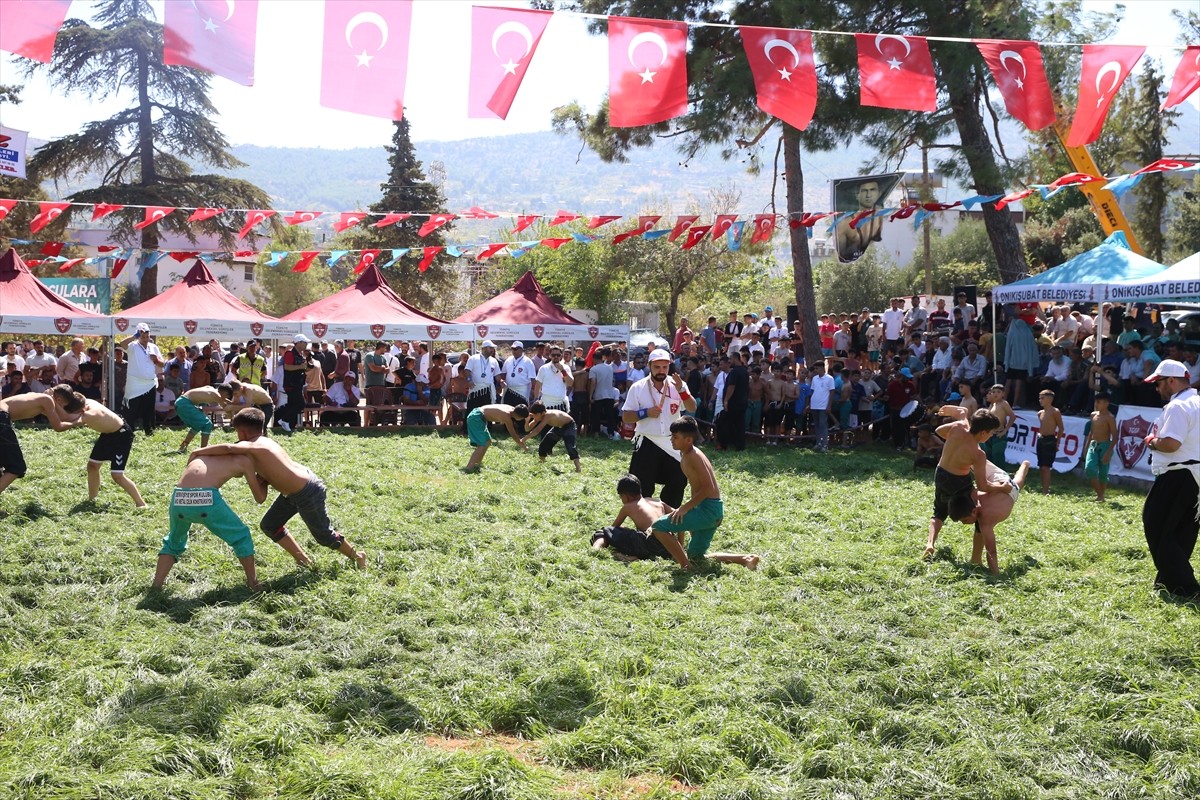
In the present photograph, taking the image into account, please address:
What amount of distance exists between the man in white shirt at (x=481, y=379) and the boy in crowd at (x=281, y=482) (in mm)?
12233

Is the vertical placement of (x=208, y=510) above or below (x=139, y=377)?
below

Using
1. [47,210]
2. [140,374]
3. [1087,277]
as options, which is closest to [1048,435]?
[1087,277]

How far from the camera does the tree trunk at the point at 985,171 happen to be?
19.1m

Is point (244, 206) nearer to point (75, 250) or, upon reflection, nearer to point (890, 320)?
point (75, 250)

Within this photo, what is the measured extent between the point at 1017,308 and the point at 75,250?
34119mm

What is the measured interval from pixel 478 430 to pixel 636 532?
536 cm

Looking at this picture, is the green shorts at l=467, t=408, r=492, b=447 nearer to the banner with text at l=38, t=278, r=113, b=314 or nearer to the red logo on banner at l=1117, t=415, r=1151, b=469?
the red logo on banner at l=1117, t=415, r=1151, b=469

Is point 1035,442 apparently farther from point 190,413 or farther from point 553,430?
point 190,413

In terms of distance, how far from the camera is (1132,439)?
48.2 ft

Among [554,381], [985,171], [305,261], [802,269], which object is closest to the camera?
[554,381]

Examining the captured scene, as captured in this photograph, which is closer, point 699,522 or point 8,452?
point 699,522

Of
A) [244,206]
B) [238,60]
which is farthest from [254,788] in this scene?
[244,206]

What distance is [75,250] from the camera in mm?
39656

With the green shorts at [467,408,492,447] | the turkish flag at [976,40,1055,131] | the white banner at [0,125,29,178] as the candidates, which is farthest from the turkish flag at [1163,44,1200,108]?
the white banner at [0,125,29,178]
